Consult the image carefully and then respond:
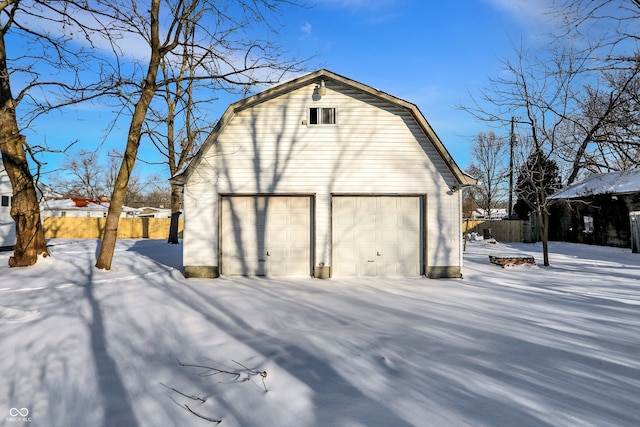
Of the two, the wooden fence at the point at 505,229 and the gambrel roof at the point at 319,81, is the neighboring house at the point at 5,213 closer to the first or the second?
the gambrel roof at the point at 319,81

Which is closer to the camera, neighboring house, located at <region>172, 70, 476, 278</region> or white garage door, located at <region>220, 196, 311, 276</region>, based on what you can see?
neighboring house, located at <region>172, 70, 476, 278</region>

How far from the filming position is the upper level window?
34.2ft

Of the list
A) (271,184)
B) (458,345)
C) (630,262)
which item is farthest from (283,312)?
(630,262)

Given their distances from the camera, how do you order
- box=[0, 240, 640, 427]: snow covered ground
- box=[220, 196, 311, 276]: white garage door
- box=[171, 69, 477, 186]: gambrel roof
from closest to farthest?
1. box=[0, 240, 640, 427]: snow covered ground
2. box=[171, 69, 477, 186]: gambrel roof
3. box=[220, 196, 311, 276]: white garage door

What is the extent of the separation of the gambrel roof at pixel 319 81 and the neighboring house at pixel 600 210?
43.5 ft

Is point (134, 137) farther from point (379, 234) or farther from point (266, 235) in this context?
point (379, 234)

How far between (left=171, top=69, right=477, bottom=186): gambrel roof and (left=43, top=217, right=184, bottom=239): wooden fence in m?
21.9

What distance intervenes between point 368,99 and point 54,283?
9.24m

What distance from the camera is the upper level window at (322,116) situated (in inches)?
411

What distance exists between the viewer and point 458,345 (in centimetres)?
476

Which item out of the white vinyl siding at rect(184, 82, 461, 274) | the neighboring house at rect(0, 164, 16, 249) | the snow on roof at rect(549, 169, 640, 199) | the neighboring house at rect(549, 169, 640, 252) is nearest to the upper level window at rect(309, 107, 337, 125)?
the white vinyl siding at rect(184, 82, 461, 274)

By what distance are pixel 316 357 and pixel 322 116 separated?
7563 millimetres

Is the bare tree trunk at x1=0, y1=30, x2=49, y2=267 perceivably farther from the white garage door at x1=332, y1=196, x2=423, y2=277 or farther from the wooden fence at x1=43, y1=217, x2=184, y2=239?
the wooden fence at x1=43, y1=217, x2=184, y2=239

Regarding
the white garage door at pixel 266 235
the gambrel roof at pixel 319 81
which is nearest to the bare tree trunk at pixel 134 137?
the gambrel roof at pixel 319 81
